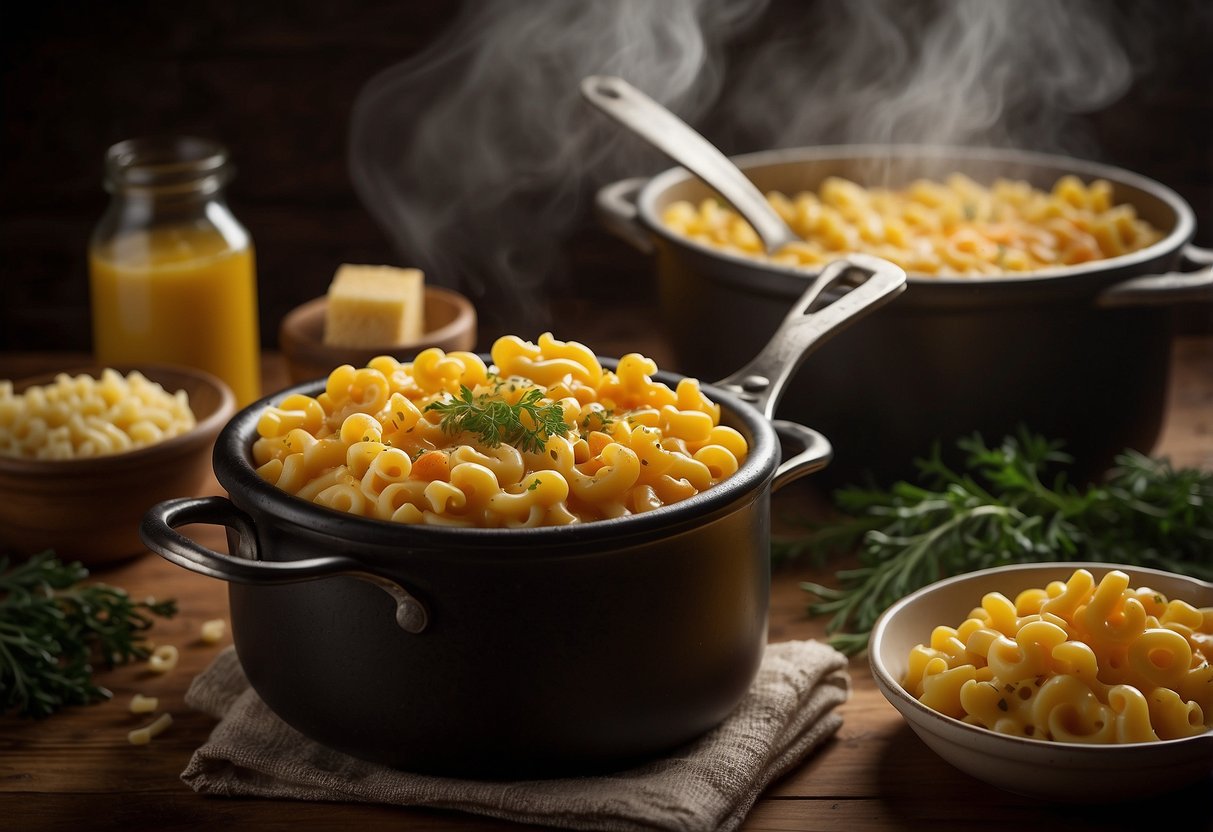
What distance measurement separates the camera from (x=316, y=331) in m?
2.36

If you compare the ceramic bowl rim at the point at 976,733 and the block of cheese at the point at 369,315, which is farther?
the block of cheese at the point at 369,315

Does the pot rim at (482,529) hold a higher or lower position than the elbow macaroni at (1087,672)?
higher

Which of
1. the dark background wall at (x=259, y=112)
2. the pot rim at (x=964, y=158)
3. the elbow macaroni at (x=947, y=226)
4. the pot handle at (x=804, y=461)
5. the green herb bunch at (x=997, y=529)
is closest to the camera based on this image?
the pot handle at (x=804, y=461)

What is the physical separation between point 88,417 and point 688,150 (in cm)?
92

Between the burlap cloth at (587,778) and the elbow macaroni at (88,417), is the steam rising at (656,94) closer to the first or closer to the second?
the elbow macaroni at (88,417)

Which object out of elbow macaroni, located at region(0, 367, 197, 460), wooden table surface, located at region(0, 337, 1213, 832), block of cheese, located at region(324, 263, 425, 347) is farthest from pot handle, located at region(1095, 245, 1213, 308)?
elbow macaroni, located at region(0, 367, 197, 460)

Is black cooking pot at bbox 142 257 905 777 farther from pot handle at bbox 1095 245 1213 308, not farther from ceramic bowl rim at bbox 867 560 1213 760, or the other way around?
pot handle at bbox 1095 245 1213 308

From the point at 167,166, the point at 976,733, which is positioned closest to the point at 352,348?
the point at 167,166

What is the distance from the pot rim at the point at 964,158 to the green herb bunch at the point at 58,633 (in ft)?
2.80

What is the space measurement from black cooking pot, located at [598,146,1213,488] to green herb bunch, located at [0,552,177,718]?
0.83 m

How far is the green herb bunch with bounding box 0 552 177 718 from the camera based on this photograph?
1.57 metres

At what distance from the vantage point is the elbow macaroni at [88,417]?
1878 millimetres

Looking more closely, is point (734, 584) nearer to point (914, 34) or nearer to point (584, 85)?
point (584, 85)

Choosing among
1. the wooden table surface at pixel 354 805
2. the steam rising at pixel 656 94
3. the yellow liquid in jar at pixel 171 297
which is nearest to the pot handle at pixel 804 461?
the wooden table surface at pixel 354 805
